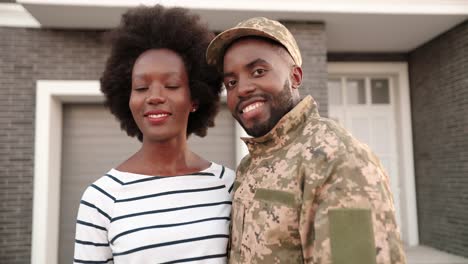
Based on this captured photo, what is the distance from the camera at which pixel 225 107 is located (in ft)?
19.9

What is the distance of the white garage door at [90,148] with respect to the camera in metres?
5.81

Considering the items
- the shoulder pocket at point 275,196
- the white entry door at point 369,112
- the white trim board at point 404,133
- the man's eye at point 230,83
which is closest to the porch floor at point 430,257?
the white trim board at point 404,133

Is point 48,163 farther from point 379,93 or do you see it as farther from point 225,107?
point 379,93

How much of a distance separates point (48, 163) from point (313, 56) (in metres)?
4.08

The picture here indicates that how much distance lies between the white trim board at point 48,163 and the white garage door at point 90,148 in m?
0.19

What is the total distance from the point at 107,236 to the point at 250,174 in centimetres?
61

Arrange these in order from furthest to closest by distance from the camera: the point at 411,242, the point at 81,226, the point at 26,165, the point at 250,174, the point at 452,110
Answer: the point at 411,242 < the point at 452,110 < the point at 26,165 < the point at 250,174 < the point at 81,226

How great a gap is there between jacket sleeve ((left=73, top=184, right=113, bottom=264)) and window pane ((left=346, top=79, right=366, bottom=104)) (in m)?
6.77

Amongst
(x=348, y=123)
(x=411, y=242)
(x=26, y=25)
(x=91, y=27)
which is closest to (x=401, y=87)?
(x=348, y=123)

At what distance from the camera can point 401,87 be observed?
7371mm

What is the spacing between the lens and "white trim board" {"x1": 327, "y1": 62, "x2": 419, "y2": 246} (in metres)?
7.14

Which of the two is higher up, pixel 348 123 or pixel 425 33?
pixel 425 33

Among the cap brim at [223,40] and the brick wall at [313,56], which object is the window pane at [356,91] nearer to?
the brick wall at [313,56]

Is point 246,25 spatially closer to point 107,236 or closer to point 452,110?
point 107,236
